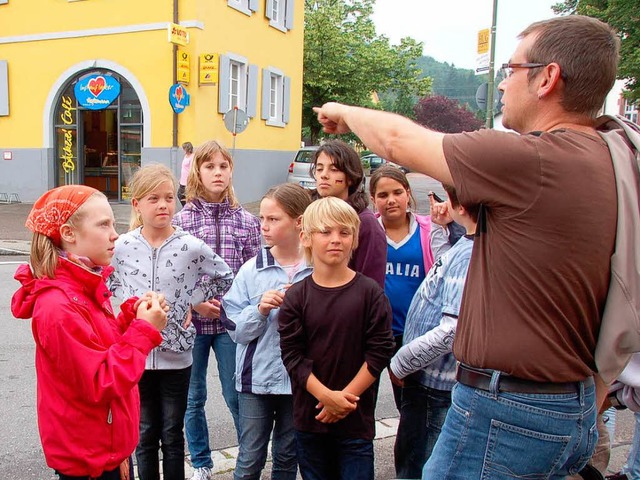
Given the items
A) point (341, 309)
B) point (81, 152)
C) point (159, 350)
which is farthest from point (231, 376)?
point (81, 152)

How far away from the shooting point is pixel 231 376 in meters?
3.45

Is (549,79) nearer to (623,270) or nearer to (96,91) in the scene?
(623,270)

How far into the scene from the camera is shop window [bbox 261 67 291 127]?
18.9 metres

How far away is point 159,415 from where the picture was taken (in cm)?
306

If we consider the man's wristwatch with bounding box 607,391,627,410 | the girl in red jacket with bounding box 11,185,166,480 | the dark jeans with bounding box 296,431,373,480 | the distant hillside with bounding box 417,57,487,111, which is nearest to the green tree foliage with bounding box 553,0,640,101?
the man's wristwatch with bounding box 607,391,627,410

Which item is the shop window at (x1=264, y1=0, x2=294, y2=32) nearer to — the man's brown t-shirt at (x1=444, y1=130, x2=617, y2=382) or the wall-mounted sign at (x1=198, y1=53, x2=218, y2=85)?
the wall-mounted sign at (x1=198, y1=53, x2=218, y2=85)

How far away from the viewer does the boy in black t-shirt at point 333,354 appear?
8.62ft

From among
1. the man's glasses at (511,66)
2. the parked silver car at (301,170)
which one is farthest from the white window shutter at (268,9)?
the man's glasses at (511,66)

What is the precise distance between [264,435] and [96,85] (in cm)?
1596

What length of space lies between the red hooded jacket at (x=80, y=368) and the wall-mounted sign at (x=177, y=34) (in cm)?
1364

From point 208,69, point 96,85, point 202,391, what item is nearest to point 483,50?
point 208,69

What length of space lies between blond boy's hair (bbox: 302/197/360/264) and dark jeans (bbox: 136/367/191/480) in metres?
1.00

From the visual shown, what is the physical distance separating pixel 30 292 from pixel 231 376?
1.48 metres

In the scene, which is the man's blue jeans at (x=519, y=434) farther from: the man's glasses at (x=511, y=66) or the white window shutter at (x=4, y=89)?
the white window shutter at (x=4, y=89)
